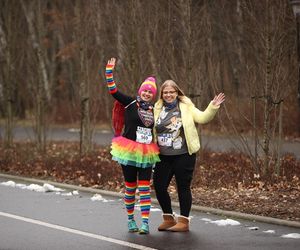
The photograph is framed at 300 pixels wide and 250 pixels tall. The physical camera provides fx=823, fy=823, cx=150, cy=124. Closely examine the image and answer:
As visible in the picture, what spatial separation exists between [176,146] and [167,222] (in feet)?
3.01

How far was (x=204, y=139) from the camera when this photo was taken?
2483 centimetres

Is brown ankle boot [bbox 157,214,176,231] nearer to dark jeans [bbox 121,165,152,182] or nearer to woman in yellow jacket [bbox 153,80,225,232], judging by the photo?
woman in yellow jacket [bbox 153,80,225,232]

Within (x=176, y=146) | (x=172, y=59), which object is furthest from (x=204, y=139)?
(x=176, y=146)

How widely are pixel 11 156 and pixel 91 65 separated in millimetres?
2825

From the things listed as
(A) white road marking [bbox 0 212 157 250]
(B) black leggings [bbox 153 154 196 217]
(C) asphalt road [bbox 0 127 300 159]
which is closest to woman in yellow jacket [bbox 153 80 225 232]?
(B) black leggings [bbox 153 154 196 217]

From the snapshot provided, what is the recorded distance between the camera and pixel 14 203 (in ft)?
40.3

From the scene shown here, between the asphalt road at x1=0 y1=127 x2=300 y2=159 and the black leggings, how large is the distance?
6.29 m

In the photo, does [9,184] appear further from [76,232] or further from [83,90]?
[76,232]

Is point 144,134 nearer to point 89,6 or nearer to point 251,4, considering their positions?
point 251,4

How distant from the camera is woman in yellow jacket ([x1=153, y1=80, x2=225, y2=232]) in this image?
958 cm

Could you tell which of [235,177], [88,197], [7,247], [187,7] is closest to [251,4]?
[187,7]

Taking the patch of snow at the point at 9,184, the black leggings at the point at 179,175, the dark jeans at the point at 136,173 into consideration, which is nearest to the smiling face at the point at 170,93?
the black leggings at the point at 179,175

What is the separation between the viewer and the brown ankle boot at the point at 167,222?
968 cm

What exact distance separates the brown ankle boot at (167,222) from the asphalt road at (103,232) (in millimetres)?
85
